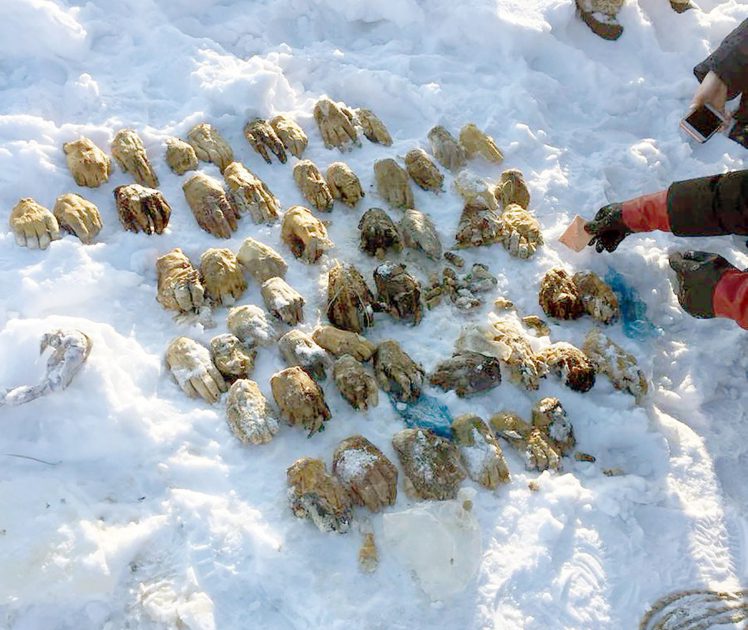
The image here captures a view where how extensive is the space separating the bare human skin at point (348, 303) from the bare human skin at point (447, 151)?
1335 mm

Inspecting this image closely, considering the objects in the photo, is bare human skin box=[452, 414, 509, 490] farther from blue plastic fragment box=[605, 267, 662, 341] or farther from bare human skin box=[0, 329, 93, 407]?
bare human skin box=[0, 329, 93, 407]

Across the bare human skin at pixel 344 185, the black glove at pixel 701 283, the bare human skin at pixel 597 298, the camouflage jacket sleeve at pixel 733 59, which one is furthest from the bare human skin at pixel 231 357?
the camouflage jacket sleeve at pixel 733 59

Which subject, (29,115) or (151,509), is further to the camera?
(29,115)

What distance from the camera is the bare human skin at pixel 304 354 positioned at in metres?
3.21

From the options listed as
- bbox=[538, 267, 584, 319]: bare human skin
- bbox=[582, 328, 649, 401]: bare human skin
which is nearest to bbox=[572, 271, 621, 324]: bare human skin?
bbox=[538, 267, 584, 319]: bare human skin

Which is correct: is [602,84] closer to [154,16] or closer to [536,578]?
[154,16]

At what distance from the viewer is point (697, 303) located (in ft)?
9.93

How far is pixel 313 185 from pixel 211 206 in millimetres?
646

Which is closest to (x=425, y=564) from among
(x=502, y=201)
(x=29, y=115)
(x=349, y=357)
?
(x=349, y=357)

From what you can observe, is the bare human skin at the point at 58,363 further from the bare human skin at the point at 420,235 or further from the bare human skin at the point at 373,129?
the bare human skin at the point at 373,129

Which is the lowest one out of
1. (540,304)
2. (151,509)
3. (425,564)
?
(151,509)

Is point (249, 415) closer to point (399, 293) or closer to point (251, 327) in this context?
point (251, 327)

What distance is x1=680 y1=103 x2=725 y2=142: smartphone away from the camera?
320 cm

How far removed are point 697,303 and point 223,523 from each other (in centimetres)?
232
